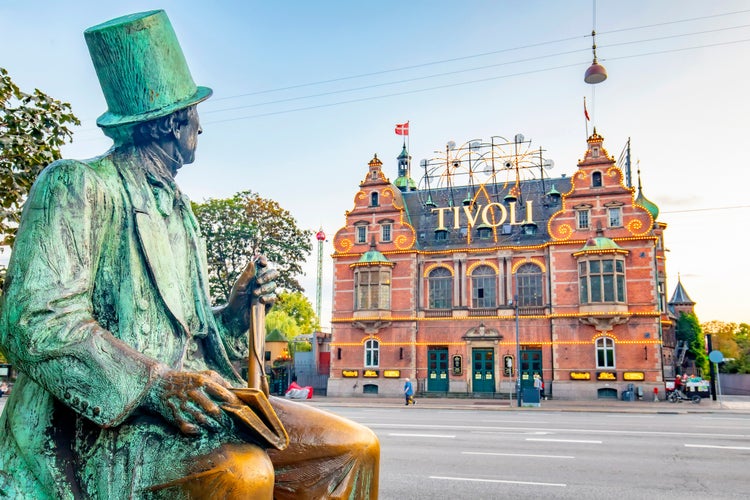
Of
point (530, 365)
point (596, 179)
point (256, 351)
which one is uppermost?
A: point (596, 179)

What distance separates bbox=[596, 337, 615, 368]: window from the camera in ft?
107

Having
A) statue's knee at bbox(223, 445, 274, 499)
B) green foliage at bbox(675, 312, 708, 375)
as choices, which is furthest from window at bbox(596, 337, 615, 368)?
statue's knee at bbox(223, 445, 274, 499)

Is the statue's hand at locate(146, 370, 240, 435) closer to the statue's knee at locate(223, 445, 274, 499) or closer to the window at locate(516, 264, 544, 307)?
the statue's knee at locate(223, 445, 274, 499)

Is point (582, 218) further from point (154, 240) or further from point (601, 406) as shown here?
point (154, 240)

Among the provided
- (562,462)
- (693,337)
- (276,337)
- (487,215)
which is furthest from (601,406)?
(693,337)

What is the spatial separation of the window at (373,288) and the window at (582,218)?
37.1ft

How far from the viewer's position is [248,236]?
35.3 meters

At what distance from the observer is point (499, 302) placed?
116 ft

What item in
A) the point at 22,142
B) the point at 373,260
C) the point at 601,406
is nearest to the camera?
the point at 22,142

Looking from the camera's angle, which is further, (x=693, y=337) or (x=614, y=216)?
(x=693, y=337)

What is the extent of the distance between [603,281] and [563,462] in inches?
959

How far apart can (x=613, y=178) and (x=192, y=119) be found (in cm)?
3517

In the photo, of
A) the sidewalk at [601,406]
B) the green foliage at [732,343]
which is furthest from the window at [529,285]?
the green foliage at [732,343]

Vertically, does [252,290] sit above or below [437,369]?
above
